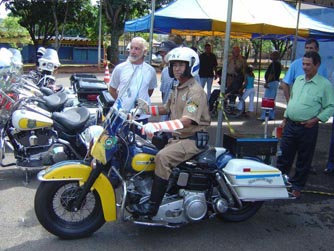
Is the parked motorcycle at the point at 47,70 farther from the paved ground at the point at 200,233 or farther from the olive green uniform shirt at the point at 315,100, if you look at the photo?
the olive green uniform shirt at the point at 315,100

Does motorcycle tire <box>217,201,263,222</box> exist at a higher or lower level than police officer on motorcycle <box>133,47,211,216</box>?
lower

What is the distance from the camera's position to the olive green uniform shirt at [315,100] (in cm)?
462

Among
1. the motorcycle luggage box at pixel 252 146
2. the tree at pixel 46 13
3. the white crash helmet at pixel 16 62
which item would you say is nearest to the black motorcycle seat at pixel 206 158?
the motorcycle luggage box at pixel 252 146

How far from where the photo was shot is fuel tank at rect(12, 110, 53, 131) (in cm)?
499

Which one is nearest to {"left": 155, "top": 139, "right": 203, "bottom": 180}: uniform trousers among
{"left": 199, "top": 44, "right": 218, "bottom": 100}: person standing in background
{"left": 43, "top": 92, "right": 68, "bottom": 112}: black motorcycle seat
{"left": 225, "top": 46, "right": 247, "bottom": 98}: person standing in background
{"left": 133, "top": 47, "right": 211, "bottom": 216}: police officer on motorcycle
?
{"left": 133, "top": 47, "right": 211, "bottom": 216}: police officer on motorcycle

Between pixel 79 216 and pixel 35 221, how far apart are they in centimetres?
68

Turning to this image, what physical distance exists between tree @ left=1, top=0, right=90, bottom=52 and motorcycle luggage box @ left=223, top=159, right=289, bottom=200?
2548cm

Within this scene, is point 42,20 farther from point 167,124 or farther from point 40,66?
point 167,124

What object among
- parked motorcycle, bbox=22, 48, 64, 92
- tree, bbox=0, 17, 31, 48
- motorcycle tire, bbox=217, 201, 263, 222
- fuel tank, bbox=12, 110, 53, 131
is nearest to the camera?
motorcycle tire, bbox=217, 201, 263, 222

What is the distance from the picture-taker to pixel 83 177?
3596 millimetres

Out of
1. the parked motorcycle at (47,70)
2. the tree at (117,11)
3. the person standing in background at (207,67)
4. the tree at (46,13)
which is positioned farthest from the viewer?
the tree at (46,13)

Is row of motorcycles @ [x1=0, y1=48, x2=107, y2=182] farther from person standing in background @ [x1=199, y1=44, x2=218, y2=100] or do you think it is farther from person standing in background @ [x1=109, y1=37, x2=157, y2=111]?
person standing in background @ [x1=199, y1=44, x2=218, y2=100]

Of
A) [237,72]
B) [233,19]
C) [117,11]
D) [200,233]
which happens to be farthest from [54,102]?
[117,11]

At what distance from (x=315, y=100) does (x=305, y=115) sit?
0.68 ft
